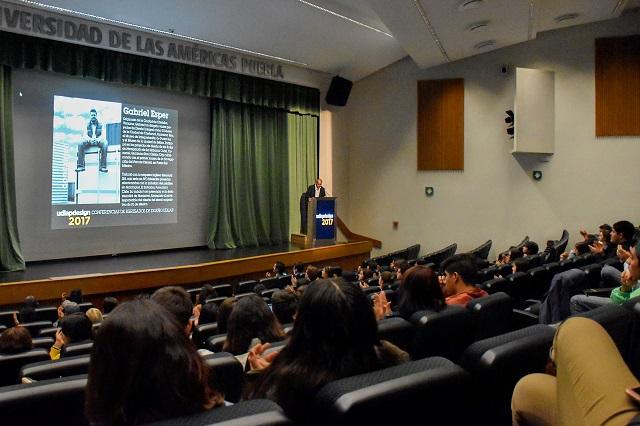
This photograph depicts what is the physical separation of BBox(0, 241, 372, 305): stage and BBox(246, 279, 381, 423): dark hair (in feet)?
18.1

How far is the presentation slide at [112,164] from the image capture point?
7.78 m

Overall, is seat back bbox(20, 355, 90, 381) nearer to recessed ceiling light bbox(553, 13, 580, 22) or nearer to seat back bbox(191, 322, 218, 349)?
seat back bbox(191, 322, 218, 349)

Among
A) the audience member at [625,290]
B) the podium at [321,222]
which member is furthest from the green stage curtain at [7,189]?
the audience member at [625,290]

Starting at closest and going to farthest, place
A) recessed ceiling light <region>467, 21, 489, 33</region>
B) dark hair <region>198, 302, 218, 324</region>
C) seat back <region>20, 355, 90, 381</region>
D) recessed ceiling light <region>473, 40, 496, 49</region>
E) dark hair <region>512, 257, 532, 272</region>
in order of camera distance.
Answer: seat back <region>20, 355, 90, 381</region> → dark hair <region>198, 302, 218, 324</region> → dark hair <region>512, 257, 532, 272</region> → recessed ceiling light <region>467, 21, 489, 33</region> → recessed ceiling light <region>473, 40, 496, 49</region>

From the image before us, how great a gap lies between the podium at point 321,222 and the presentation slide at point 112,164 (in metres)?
2.37

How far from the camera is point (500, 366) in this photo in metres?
1.39

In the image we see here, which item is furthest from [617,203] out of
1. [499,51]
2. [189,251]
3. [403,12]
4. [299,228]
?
[189,251]

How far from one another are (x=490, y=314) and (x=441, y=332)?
0.51 meters

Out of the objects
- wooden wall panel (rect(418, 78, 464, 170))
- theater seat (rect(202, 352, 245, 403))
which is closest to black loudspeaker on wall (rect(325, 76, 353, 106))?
wooden wall panel (rect(418, 78, 464, 170))

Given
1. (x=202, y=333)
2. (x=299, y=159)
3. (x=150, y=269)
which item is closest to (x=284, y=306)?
(x=202, y=333)

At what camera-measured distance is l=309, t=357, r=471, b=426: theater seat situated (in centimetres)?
105

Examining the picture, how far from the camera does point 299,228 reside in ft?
36.4

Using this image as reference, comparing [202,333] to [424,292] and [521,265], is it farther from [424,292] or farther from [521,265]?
[521,265]

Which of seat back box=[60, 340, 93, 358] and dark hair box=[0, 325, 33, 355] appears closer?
seat back box=[60, 340, 93, 358]
